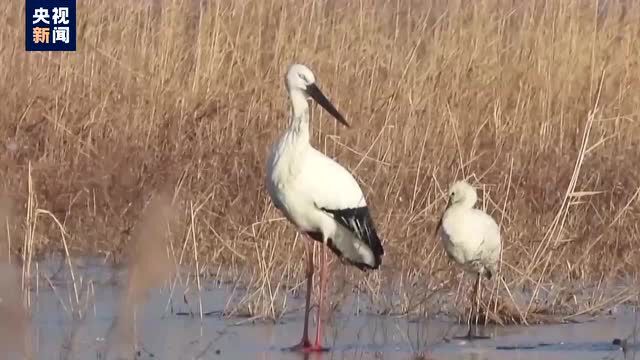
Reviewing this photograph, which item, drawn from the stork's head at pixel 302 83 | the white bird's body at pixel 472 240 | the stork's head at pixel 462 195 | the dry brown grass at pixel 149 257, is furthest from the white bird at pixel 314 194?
the dry brown grass at pixel 149 257

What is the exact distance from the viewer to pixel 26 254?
→ 5.62 metres

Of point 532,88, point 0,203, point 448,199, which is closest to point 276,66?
point 532,88

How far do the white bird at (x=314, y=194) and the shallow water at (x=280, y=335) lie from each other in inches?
10.3

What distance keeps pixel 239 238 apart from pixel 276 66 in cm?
197

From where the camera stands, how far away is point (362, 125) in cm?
831

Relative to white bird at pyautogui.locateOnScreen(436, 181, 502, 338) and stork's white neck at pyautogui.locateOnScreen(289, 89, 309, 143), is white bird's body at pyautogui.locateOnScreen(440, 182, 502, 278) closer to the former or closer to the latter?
white bird at pyautogui.locateOnScreen(436, 181, 502, 338)

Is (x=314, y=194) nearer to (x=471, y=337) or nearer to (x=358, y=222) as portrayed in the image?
(x=358, y=222)

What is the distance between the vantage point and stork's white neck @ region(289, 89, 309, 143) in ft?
20.2

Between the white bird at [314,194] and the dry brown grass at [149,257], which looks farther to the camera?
the white bird at [314,194]

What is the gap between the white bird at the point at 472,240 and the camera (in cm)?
621

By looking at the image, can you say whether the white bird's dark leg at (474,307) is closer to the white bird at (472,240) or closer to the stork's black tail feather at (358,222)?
the white bird at (472,240)

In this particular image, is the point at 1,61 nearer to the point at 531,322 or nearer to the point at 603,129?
the point at 603,129

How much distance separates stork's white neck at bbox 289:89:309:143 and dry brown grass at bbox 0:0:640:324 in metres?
0.58

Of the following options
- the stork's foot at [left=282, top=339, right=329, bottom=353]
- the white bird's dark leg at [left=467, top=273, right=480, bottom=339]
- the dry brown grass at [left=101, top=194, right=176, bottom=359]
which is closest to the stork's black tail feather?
the white bird's dark leg at [left=467, top=273, right=480, bottom=339]
